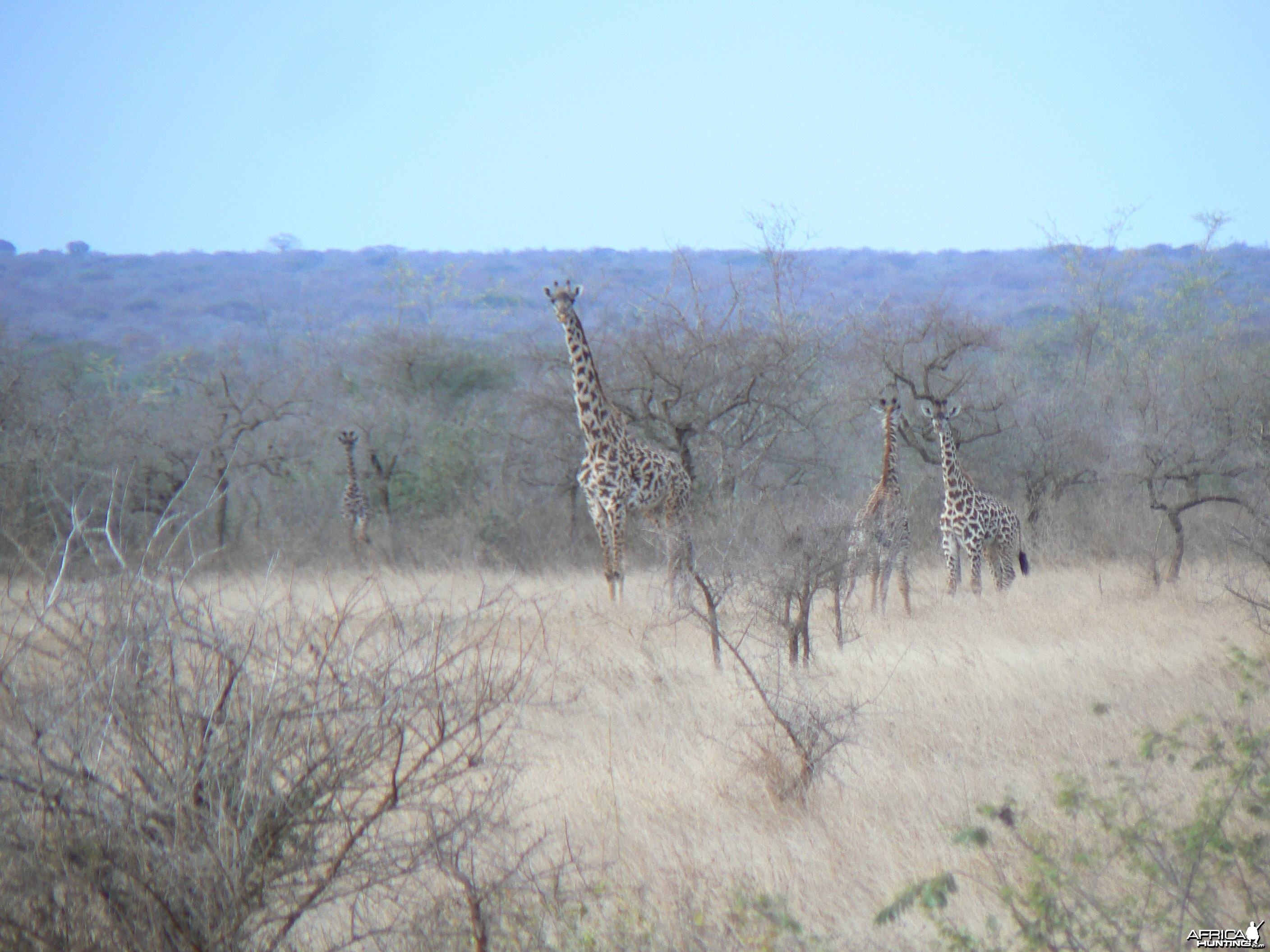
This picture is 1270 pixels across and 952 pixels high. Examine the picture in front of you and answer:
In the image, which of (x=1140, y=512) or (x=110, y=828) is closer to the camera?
(x=110, y=828)

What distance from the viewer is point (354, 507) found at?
13.8 meters

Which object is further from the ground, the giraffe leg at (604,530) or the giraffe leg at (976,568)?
the giraffe leg at (604,530)

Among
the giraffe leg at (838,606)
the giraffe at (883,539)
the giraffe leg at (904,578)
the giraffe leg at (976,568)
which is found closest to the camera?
the giraffe leg at (838,606)

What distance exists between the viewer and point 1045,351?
75.3ft

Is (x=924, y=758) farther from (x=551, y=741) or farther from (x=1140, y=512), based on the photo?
(x=1140, y=512)

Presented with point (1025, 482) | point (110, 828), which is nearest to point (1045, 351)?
point (1025, 482)

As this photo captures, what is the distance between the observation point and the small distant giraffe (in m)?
13.6

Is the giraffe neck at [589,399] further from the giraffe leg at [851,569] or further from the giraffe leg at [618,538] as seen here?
the giraffe leg at [851,569]

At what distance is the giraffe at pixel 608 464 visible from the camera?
10508mm

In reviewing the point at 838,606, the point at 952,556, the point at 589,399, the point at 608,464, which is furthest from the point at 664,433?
the point at 838,606

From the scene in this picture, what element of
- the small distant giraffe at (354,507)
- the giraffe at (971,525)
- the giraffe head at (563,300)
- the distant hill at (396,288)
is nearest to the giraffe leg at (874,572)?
the giraffe at (971,525)

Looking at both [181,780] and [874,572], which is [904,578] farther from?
[181,780]

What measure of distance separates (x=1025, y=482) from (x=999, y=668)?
9.32 metres

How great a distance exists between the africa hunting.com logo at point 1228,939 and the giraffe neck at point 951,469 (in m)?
8.39
